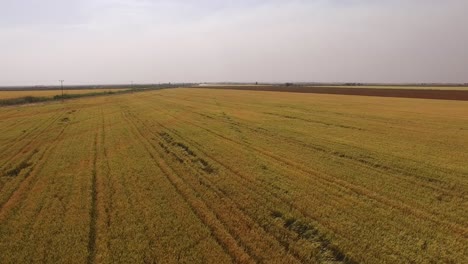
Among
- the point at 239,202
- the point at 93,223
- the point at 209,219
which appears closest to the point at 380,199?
the point at 239,202

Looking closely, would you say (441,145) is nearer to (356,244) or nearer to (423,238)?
(423,238)

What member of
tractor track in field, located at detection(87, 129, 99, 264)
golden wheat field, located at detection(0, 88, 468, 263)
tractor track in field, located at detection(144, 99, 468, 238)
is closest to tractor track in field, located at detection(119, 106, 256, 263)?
golden wheat field, located at detection(0, 88, 468, 263)

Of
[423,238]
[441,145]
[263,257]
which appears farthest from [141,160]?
[441,145]

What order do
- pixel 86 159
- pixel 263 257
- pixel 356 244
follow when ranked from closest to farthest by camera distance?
1. pixel 263 257
2. pixel 356 244
3. pixel 86 159

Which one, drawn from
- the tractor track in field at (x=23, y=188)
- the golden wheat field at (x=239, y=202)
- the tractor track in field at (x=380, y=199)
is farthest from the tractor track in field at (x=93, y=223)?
the tractor track in field at (x=380, y=199)

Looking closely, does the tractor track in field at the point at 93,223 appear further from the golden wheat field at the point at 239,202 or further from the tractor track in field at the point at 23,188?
the tractor track in field at the point at 23,188

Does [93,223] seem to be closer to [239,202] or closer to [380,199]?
[239,202]
